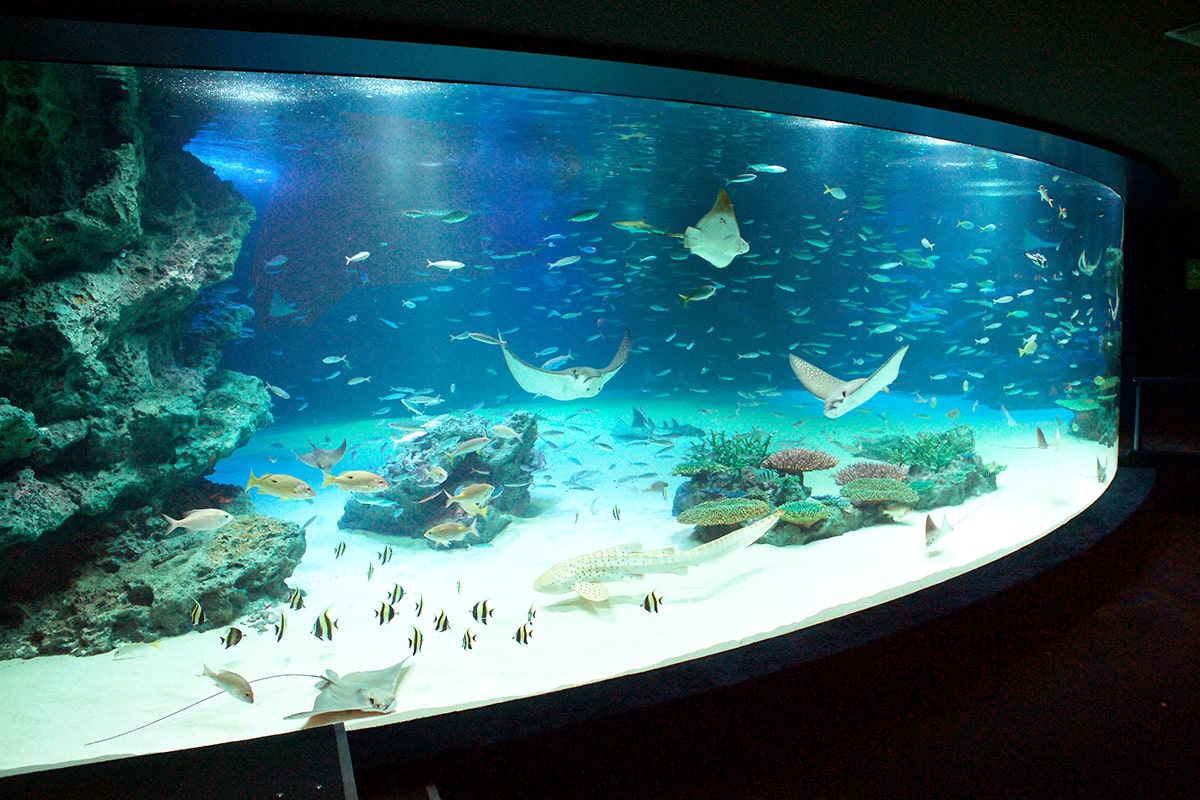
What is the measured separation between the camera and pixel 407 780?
2.19 metres

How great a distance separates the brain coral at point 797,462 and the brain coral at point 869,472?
1.94 ft

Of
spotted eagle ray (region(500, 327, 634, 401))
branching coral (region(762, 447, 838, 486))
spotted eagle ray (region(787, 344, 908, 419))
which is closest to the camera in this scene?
spotted eagle ray (region(787, 344, 908, 419))

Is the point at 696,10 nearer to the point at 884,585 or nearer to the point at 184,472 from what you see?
the point at 884,585

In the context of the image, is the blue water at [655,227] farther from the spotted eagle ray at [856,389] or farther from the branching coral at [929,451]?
the branching coral at [929,451]

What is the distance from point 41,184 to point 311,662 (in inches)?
180

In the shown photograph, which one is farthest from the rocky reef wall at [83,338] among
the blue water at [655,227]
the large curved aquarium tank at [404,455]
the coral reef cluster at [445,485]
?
the coral reef cluster at [445,485]

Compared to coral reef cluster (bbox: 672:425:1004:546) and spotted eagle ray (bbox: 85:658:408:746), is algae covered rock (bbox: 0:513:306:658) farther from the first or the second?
coral reef cluster (bbox: 672:425:1004:546)

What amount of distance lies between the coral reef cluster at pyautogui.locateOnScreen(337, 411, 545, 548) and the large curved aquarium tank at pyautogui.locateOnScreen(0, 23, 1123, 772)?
1.7 inches

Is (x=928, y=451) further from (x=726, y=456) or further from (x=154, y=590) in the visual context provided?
(x=154, y=590)

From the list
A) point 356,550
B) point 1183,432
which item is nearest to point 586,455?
point 356,550

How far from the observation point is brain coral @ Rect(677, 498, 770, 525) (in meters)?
5.50

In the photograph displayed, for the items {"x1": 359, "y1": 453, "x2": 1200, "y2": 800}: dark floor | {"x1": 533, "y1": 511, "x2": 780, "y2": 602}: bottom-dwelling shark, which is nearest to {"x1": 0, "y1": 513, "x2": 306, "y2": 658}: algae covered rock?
{"x1": 533, "y1": 511, "x2": 780, "y2": 602}: bottom-dwelling shark

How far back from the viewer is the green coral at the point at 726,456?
6.82m

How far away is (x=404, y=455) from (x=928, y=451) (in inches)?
289
